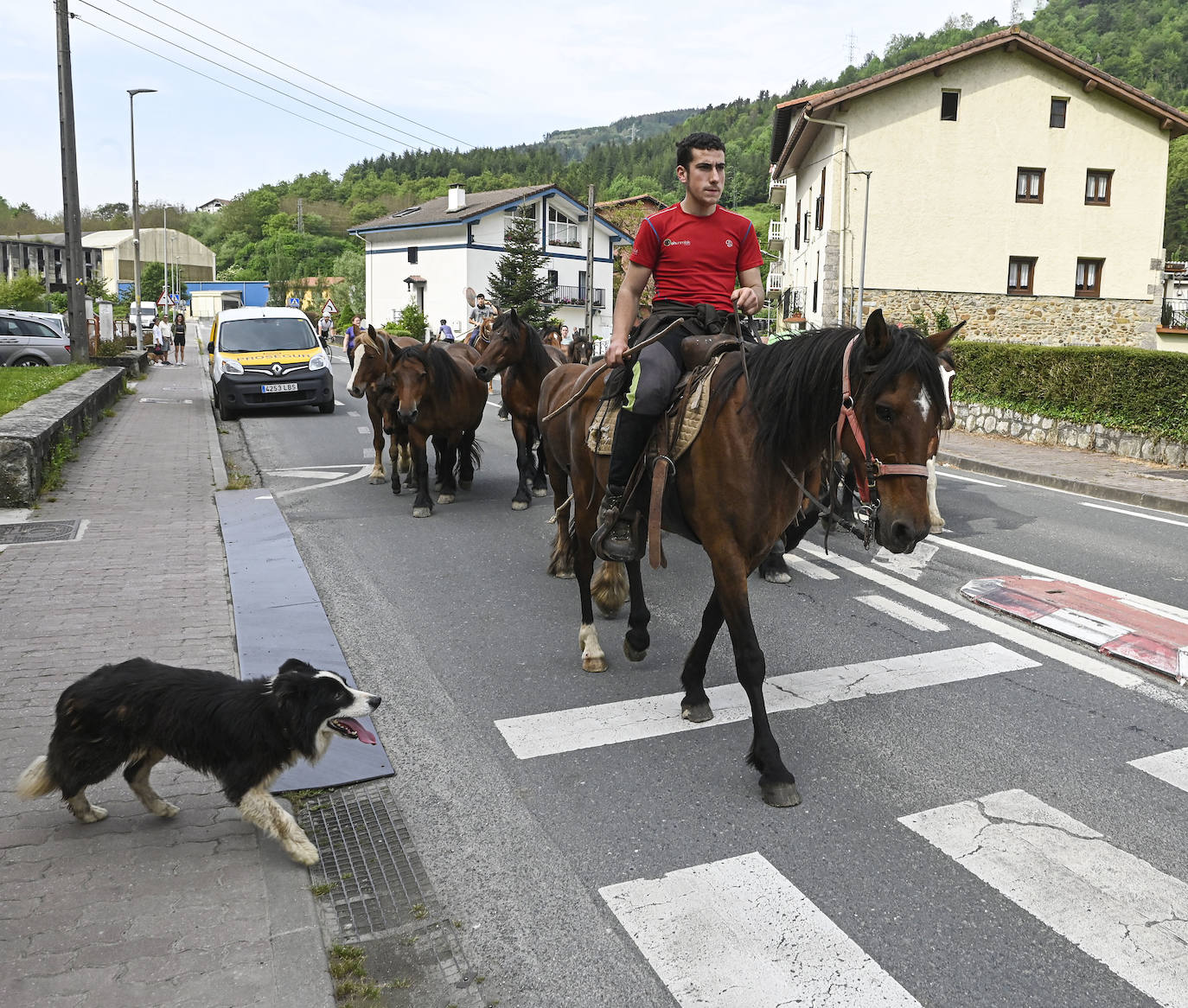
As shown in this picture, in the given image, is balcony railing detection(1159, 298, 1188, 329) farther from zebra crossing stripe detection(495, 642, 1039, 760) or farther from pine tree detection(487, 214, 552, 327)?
zebra crossing stripe detection(495, 642, 1039, 760)

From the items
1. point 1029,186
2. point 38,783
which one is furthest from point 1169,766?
point 1029,186

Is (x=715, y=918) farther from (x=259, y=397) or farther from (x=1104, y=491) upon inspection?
(x=259, y=397)

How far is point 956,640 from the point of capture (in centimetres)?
655

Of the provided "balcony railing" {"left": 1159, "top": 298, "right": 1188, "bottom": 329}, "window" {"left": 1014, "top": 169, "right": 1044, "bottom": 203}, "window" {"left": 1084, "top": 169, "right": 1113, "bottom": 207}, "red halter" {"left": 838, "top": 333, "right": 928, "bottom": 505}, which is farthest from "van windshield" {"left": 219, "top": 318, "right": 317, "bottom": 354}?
"balcony railing" {"left": 1159, "top": 298, "right": 1188, "bottom": 329}

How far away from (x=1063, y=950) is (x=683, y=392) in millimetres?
2901

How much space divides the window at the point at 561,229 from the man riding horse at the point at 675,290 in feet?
213

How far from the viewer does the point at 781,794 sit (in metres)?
4.27

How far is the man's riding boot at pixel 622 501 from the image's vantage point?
17.2 ft

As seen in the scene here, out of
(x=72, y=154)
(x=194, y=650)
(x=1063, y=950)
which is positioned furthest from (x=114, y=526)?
(x=72, y=154)

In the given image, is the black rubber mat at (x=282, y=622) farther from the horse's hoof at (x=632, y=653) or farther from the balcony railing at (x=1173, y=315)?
the balcony railing at (x=1173, y=315)

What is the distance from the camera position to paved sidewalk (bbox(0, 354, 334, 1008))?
3033 millimetres

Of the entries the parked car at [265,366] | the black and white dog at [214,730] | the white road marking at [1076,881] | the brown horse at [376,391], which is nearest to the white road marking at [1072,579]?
the white road marking at [1076,881]

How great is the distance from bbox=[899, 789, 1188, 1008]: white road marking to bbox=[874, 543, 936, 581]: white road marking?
4.11 metres

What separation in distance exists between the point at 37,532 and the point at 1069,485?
12627 mm
